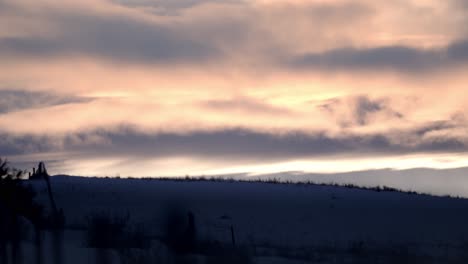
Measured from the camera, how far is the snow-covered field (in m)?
30.2

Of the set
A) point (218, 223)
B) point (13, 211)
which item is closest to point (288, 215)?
point (218, 223)

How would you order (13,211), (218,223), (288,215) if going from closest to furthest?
(13,211) → (218,223) → (288,215)

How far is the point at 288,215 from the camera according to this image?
4212 cm

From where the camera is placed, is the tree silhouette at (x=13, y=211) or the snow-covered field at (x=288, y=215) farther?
the snow-covered field at (x=288, y=215)

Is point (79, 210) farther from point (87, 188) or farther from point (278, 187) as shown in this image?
point (278, 187)

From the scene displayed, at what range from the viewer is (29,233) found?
22.1 meters

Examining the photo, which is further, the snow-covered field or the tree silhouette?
the snow-covered field

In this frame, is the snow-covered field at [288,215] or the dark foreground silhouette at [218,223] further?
the snow-covered field at [288,215]

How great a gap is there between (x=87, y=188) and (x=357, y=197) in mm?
14262

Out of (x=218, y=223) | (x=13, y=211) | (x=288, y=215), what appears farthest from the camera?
(x=288, y=215)

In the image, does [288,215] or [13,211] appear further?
[288,215]

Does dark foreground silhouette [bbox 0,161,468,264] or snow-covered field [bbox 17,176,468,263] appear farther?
snow-covered field [bbox 17,176,468,263]

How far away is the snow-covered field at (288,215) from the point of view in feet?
99.1

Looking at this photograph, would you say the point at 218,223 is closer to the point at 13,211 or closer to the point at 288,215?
the point at 288,215
